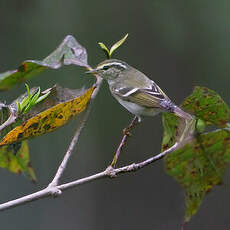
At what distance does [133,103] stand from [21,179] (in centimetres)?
168

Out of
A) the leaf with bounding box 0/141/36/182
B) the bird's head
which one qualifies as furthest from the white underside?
the leaf with bounding box 0/141/36/182

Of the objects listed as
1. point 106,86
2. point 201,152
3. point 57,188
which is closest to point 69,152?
point 57,188

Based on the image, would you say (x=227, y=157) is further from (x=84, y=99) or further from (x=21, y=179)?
(x=21, y=179)

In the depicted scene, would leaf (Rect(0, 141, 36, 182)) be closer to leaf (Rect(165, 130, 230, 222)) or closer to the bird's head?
leaf (Rect(165, 130, 230, 222))

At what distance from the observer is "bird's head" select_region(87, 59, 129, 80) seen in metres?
1.71

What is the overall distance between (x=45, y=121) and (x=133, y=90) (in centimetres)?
111

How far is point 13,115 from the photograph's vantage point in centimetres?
85

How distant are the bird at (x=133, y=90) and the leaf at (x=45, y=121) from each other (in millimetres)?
723

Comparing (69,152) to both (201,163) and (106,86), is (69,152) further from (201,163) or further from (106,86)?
(106,86)

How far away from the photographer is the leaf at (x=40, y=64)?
2.41ft

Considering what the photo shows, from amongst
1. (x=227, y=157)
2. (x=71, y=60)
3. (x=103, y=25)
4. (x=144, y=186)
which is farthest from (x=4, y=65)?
(x=227, y=157)

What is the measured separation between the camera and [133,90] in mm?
1894

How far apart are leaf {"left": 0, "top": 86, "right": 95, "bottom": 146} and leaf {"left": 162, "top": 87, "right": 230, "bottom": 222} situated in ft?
0.73

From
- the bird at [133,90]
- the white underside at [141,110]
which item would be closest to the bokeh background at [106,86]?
the bird at [133,90]
